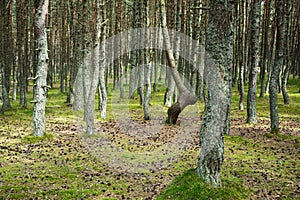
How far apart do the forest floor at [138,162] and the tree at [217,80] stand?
901 mm

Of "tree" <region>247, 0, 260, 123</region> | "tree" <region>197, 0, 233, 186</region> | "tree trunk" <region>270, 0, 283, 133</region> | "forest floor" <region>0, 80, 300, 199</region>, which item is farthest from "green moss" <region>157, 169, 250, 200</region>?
"tree" <region>247, 0, 260, 123</region>

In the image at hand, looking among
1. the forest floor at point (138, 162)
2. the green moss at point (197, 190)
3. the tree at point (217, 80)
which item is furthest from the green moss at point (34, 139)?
the tree at point (217, 80)

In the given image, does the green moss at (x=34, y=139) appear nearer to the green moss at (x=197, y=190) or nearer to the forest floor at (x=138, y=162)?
the forest floor at (x=138, y=162)

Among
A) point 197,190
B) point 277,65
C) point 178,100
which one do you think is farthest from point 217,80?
point 178,100

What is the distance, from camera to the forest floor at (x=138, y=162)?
27.9 ft

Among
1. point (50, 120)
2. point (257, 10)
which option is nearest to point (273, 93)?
point (257, 10)

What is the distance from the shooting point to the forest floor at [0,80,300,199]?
27.9 feet

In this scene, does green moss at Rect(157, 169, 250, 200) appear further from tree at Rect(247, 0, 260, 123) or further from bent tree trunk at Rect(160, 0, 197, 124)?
bent tree trunk at Rect(160, 0, 197, 124)

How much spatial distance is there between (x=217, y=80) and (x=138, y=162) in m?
5.74

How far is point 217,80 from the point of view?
24.3 ft

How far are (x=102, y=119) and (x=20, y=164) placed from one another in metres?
10.7

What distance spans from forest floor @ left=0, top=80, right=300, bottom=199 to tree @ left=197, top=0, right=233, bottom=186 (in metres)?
0.90

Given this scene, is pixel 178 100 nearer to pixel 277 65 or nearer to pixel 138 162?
pixel 277 65

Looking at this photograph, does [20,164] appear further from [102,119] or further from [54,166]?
[102,119]
